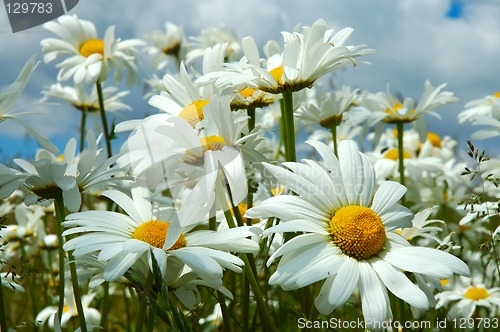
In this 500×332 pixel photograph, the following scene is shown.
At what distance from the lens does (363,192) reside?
164 centimetres

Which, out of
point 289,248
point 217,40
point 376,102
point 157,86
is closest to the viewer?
point 289,248

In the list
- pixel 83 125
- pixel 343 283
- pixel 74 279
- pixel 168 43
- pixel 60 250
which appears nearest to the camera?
pixel 343 283

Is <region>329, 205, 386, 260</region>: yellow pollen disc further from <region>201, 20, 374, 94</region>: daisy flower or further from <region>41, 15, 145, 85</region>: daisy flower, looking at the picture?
<region>41, 15, 145, 85</region>: daisy flower

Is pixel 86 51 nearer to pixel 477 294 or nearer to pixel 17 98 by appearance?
pixel 17 98

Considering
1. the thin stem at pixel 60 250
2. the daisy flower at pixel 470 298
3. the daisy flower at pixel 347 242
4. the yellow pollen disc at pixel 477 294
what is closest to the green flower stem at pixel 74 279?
the thin stem at pixel 60 250

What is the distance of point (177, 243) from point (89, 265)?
0.25 metres

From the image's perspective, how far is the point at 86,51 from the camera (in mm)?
4215

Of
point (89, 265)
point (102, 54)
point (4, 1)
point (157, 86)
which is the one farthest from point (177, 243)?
point (102, 54)

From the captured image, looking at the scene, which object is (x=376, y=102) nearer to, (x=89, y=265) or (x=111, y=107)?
(x=89, y=265)

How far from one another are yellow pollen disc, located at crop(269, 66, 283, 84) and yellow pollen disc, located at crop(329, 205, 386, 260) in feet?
1.45

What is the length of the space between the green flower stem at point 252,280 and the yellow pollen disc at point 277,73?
14.0 inches

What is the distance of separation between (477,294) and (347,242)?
1.72 meters

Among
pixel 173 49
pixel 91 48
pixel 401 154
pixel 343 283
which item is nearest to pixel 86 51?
pixel 91 48

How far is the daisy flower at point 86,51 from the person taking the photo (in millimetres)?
3982
